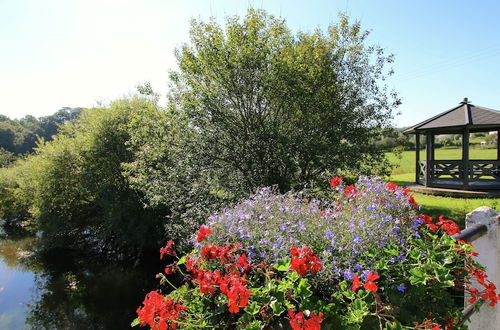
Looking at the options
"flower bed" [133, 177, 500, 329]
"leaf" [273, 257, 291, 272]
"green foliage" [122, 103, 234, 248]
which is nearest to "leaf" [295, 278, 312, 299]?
"flower bed" [133, 177, 500, 329]

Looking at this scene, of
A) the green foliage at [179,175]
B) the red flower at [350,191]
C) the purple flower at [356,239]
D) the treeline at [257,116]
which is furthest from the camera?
the treeline at [257,116]

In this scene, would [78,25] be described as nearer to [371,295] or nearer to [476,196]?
[371,295]

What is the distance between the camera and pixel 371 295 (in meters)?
1.47

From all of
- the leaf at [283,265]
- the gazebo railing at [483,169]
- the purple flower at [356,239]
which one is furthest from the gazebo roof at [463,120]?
the leaf at [283,265]

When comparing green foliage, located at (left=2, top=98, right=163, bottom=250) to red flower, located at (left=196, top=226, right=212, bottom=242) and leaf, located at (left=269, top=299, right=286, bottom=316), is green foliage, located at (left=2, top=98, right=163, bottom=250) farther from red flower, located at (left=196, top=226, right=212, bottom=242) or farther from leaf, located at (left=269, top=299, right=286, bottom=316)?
leaf, located at (left=269, top=299, right=286, bottom=316)

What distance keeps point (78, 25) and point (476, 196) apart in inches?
491

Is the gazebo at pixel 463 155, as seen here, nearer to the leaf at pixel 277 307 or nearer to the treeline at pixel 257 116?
the treeline at pixel 257 116

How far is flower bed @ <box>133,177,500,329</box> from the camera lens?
4.68 ft

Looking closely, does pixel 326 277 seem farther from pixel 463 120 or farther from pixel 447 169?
pixel 447 169

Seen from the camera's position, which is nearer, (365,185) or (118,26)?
(365,185)

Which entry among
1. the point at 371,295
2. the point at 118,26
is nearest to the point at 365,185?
the point at 371,295

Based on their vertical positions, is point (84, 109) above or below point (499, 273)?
above

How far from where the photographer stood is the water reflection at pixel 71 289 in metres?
7.95

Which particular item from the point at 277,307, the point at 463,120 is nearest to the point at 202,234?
the point at 277,307
